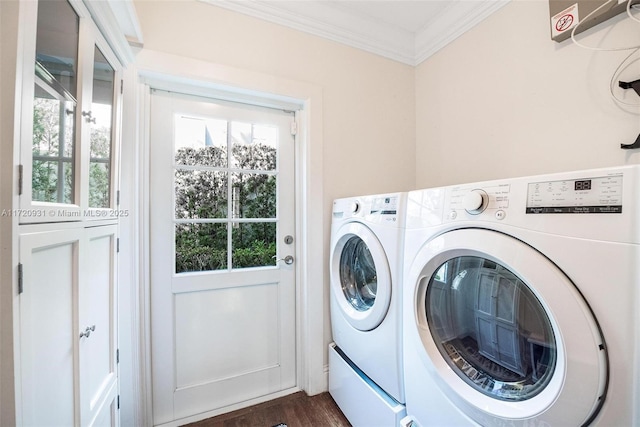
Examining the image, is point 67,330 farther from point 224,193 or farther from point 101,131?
point 224,193

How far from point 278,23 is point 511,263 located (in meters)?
1.76

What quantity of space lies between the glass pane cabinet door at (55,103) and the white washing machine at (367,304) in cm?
113

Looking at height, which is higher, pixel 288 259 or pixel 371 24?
pixel 371 24

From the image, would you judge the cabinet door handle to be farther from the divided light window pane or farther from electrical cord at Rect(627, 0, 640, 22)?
electrical cord at Rect(627, 0, 640, 22)

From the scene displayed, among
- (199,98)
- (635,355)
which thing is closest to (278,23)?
(199,98)

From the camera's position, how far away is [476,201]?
75 centimetres

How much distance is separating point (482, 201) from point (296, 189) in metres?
1.15

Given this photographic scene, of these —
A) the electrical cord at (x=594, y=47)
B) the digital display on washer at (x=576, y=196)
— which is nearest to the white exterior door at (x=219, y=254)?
the digital display on washer at (x=576, y=196)

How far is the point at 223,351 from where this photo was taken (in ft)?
4.97

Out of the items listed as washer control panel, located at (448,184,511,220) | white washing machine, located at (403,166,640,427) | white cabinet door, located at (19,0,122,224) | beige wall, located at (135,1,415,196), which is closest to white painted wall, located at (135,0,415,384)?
beige wall, located at (135,1,415,196)

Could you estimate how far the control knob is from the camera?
0.74 meters

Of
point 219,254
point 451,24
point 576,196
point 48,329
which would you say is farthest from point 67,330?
point 451,24

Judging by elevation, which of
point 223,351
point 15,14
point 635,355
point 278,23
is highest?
point 278,23

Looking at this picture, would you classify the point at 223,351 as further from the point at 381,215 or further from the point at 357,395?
the point at 381,215
